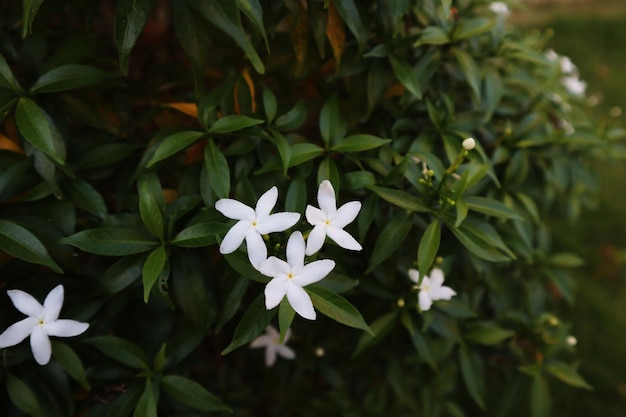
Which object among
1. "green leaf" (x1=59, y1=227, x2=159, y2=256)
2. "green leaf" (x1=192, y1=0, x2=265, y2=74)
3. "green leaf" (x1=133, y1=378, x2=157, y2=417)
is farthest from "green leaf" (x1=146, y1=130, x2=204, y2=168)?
"green leaf" (x1=133, y1=378, x2=157, y2=417)

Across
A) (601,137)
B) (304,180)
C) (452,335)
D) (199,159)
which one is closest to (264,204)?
(304,180)

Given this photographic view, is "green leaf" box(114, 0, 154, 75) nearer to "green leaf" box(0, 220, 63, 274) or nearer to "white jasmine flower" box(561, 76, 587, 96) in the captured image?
"green leaf" box(0, 220, 63, 274)

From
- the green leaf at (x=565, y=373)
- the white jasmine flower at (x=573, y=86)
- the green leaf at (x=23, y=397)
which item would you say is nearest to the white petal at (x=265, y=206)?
the green leaf at (x=23, y=397)

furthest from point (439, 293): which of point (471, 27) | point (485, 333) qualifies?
point (471, 27)

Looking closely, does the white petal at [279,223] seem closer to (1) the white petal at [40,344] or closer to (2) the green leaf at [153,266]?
(2) the green leaf at [153,266]

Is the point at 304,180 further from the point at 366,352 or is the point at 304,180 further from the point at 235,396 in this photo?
Result: the point at 235,396

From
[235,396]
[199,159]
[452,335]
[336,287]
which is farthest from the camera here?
[235,396]
